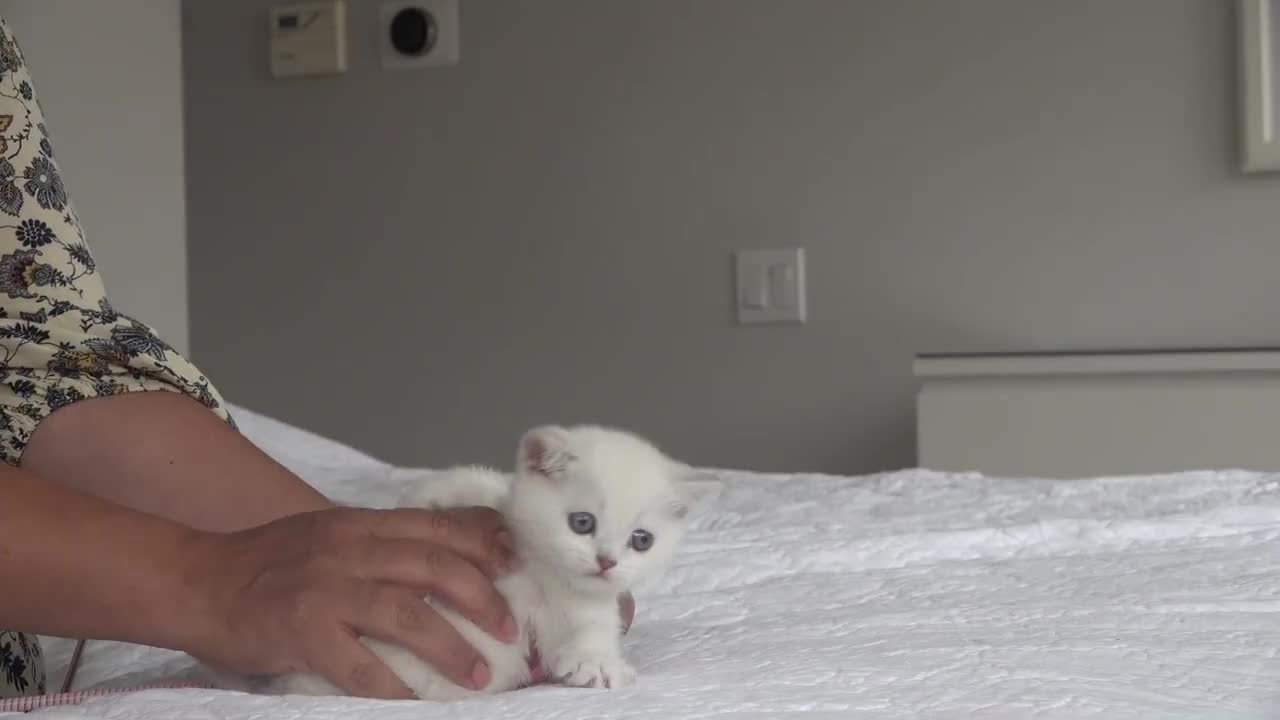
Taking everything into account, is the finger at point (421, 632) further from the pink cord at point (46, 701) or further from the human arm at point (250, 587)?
the pink cord at point (46, 701)

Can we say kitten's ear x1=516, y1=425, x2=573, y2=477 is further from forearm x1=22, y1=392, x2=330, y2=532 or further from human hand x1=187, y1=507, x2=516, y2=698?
forearm x1=22, y1=392, x2=330, y2=532

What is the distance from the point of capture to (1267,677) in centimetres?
74

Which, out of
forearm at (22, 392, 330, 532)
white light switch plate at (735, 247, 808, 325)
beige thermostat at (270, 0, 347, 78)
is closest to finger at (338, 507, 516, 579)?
forearm at (22, 392, 330, 532)

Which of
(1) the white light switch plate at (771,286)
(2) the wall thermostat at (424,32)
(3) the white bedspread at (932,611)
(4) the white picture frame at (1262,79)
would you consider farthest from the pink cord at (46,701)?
(2) the wall thermostat at (424,32)

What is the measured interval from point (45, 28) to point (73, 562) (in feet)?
4.07

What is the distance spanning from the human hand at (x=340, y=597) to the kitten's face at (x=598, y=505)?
0.04 meters

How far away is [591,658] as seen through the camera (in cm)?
76

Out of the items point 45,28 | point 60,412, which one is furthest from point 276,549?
point 45,28

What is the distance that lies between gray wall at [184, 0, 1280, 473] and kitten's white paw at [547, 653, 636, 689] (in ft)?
5.21

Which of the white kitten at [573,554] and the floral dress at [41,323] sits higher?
the floral dress at [41,323]

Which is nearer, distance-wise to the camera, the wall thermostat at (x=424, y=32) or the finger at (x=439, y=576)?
the finger at (x=439, y=576)

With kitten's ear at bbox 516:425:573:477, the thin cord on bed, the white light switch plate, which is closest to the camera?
kitten's ear at bbox 516:425:573:477

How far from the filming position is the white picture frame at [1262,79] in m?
2.05

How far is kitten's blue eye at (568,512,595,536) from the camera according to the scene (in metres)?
0.77
